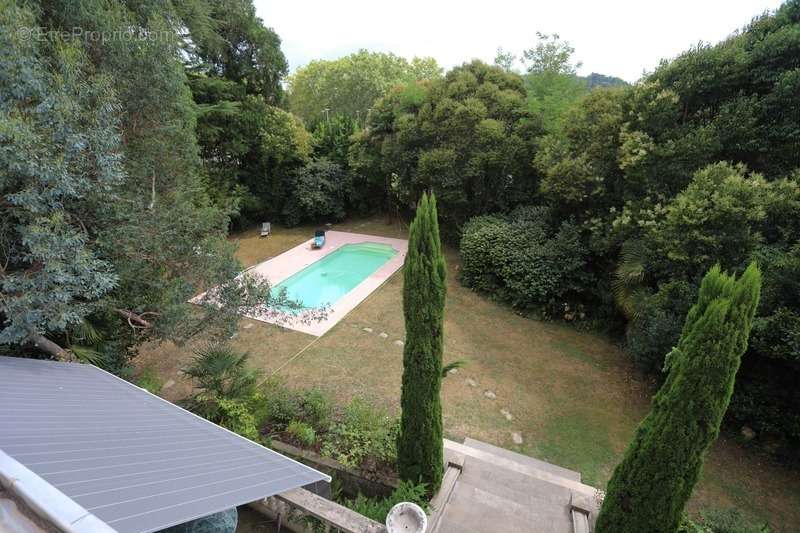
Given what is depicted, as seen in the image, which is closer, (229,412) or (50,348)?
(50,348)

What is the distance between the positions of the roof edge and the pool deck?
21.4ft

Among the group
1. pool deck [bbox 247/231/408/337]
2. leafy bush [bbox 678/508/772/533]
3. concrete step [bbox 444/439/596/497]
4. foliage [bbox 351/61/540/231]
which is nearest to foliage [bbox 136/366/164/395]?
pool deck [bbox 247/231/408/337]

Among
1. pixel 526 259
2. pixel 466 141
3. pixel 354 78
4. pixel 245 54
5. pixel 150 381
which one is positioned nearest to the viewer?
pixel 150 381

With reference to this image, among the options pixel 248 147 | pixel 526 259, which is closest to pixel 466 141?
pixel 526 259

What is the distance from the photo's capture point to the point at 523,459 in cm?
591

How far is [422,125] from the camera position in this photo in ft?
42.5

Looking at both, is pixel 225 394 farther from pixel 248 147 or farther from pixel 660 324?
pixel 248 147

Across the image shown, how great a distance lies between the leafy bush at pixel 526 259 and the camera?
10.1m

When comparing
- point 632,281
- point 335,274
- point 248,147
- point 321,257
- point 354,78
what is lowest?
point 335,274

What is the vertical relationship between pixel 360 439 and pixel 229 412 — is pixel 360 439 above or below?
below

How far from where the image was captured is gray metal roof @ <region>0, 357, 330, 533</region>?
190cm

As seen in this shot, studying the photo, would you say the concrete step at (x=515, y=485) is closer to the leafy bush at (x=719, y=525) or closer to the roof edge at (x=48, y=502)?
the leafy bush at (x=719, y=525)

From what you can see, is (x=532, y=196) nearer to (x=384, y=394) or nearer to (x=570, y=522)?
(x=384, y=394)

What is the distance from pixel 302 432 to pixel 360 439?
865 millimetres
